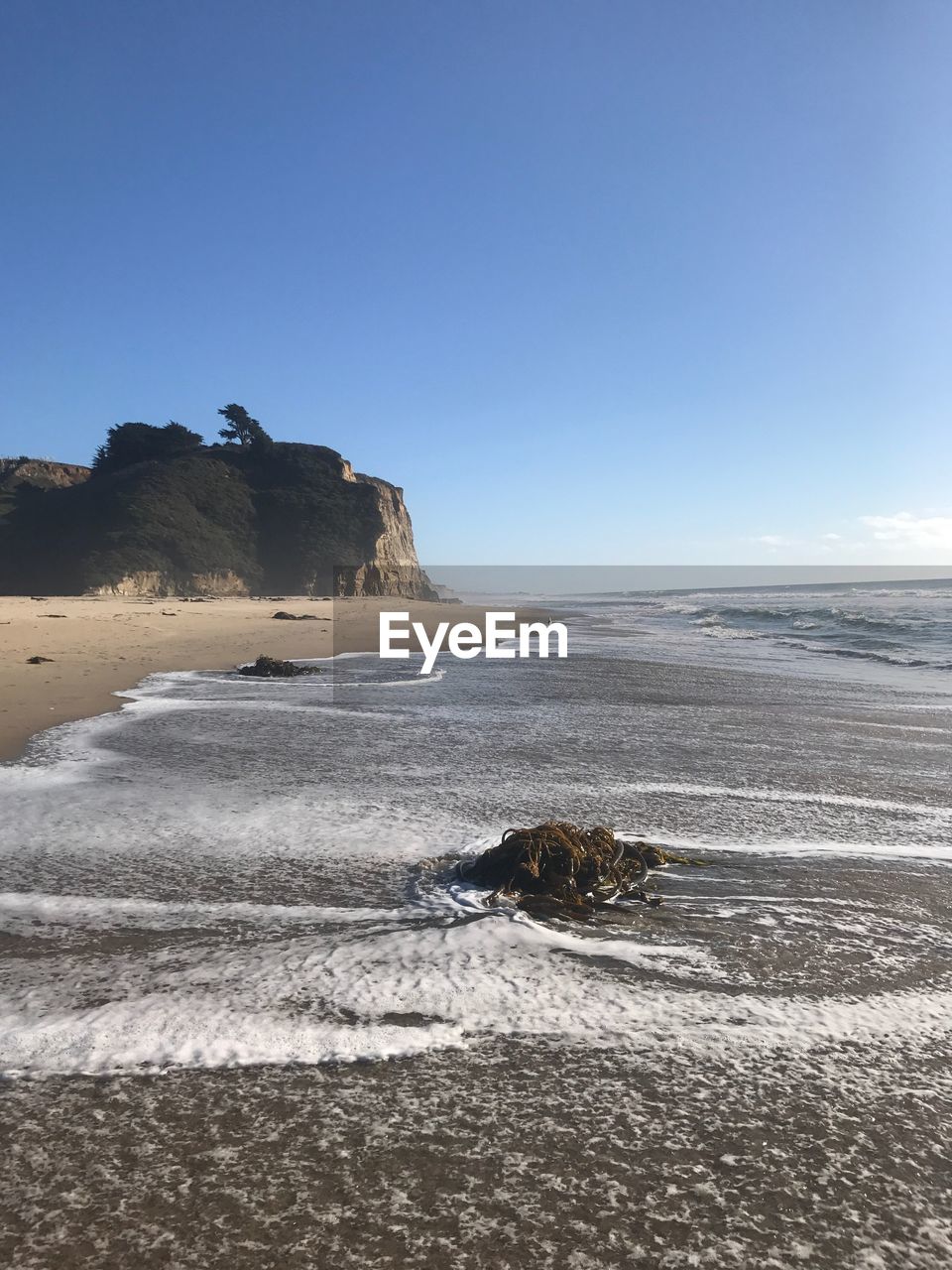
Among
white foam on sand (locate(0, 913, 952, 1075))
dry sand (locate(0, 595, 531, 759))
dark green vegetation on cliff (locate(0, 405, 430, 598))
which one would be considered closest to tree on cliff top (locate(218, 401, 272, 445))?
dark green vegetation on cliff (locate(0, 405, 430, 598))

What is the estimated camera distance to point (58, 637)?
1367 cm

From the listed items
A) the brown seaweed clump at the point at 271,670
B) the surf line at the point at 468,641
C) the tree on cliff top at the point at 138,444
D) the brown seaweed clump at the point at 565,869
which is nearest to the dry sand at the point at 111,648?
the surf line at the point at 468,641

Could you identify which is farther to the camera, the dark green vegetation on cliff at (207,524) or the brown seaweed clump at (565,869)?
the dark green vegetation on cliff at (207,524)

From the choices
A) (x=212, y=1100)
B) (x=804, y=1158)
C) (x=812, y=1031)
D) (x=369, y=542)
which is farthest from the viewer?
(x=369, y=542)

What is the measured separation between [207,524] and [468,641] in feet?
116

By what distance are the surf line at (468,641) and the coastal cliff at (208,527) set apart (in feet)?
81.0

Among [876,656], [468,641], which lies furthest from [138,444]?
[876,656]

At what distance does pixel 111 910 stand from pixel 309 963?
938 mm

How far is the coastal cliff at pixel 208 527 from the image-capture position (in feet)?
148

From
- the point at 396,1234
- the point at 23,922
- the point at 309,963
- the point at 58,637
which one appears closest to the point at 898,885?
the point at 309,963

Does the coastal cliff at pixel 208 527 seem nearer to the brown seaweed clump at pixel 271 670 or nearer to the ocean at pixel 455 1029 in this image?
the brown seaweed clump at pixel 271 670

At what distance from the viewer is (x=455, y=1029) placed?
2.15 meters

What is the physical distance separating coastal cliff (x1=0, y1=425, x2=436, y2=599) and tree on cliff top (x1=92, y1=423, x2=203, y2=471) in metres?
0.12

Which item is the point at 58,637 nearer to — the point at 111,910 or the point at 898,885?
the point at 111,910
